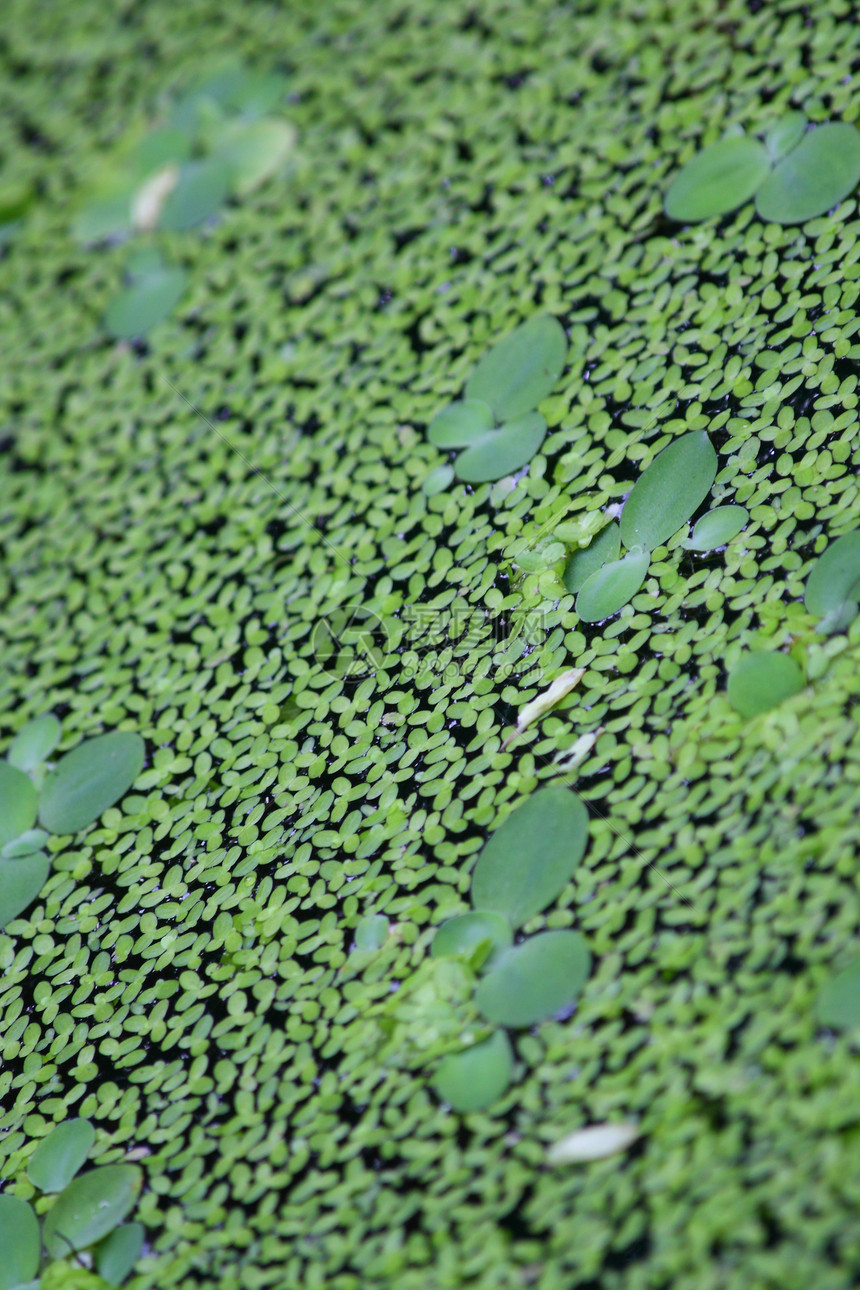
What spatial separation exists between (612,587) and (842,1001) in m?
0.50

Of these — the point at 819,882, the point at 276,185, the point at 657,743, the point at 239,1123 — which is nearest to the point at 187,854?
the point at 239,1123

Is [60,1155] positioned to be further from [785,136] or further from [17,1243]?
[785,136]

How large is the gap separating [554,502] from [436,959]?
569 millimetres

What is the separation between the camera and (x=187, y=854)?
1.18 meters

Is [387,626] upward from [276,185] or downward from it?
downward

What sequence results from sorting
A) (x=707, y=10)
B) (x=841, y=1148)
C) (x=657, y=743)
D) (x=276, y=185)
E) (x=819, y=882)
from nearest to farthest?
1. (x=841, y=1148)
2. (x=819, y=882)
3. (x=657, y=743)
4. (x=707, y=10)
5. (x=276, y=185)

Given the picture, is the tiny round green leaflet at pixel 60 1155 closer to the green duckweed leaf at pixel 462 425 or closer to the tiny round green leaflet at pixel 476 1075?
the tiny round green leaflet at pixel 476 1075

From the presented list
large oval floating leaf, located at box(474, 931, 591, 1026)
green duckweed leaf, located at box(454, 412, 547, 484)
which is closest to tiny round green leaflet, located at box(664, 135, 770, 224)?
green duckweed leaf, located at box(454, 412, 547, 484)

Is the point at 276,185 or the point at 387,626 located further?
the point at 276,185

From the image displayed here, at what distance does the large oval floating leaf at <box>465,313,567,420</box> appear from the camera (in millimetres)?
1337

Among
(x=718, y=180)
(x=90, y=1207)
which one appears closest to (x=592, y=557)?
(x=718, y=180)

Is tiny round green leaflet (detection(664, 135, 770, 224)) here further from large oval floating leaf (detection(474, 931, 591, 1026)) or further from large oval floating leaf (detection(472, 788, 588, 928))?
large oval floating leaf (detection(474, 931, 591, 1026))

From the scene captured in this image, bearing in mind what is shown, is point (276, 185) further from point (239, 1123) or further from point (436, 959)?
point (239, 1123)

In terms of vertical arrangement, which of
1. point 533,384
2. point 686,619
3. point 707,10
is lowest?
point 686,619
